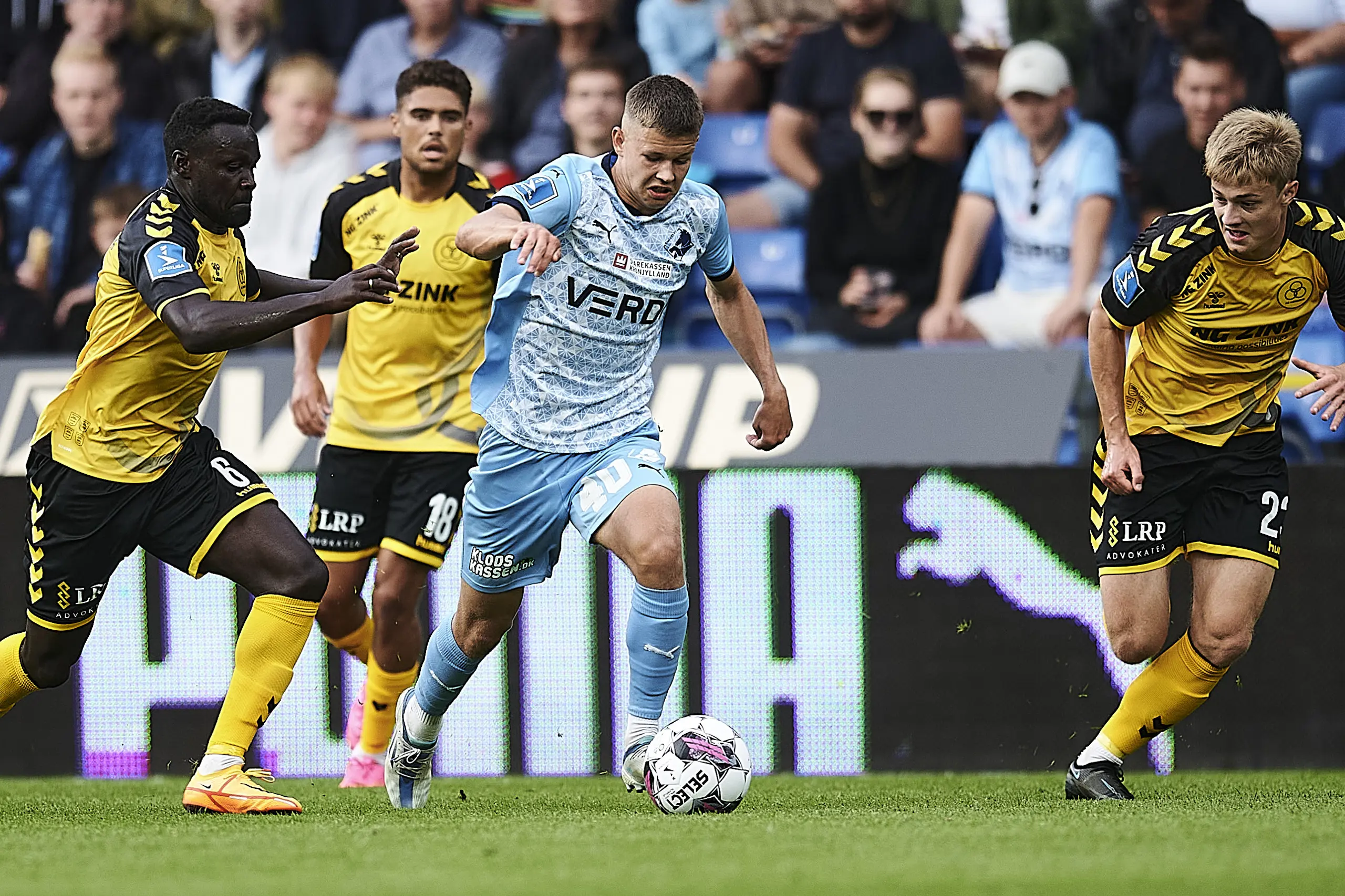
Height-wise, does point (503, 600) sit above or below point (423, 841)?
above

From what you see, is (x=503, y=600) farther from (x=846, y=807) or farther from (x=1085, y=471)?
(x=1085, y=471)

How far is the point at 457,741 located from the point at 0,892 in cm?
359

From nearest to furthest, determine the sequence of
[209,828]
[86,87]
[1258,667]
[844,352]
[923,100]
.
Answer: [209,828], [1258,667], [844,352], [923,100], [86,87]

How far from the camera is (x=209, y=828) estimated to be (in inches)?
197

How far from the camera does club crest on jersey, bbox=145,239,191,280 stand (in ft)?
16.7

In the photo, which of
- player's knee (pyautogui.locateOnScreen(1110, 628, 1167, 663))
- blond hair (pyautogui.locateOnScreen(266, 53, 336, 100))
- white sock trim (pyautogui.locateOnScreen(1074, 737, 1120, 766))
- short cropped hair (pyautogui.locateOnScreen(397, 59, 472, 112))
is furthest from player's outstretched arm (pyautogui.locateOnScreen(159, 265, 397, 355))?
blond hair (pyautogui.locateOnScreen(266, 53, 336, 100))

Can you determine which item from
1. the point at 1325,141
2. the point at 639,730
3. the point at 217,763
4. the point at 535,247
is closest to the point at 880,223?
the point at 1325,141

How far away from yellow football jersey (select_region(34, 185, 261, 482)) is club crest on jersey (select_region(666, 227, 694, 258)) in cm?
137

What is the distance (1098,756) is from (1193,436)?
3.68 feet

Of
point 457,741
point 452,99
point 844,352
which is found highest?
point 452,99

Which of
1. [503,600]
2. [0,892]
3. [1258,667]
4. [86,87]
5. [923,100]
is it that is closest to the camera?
[0,892]

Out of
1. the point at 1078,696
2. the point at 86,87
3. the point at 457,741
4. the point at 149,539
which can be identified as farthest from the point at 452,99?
the point at 86,87

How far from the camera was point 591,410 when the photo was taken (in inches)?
215

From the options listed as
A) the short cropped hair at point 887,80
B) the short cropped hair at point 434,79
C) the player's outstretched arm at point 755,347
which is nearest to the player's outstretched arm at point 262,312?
the player's outstretched arm at point 755,347
